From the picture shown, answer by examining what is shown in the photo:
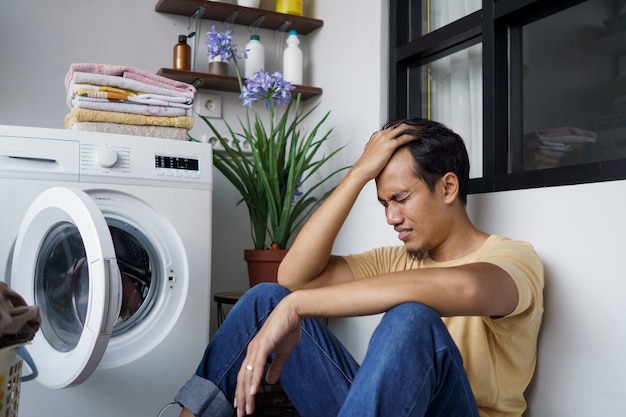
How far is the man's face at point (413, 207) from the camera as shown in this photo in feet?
4.87

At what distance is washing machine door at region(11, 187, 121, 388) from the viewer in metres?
1.44

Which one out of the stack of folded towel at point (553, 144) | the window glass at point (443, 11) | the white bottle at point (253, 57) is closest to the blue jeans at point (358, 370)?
the stack of folded towel at point (553, 144)

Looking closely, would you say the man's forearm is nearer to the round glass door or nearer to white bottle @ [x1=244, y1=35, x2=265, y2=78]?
the round glass door

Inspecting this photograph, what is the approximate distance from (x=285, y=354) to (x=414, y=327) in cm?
31

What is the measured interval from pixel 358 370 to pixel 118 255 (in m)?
1.00

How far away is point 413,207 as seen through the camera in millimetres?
1484

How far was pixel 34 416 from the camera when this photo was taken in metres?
1.75

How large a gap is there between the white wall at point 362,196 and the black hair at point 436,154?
199 mm

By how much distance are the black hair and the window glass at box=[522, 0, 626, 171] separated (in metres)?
0.29

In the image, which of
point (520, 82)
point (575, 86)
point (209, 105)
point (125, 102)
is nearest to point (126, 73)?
point (125, 102)

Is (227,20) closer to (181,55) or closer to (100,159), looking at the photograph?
(181,55)

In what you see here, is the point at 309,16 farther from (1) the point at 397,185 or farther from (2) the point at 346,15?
(1) the point at 397,185

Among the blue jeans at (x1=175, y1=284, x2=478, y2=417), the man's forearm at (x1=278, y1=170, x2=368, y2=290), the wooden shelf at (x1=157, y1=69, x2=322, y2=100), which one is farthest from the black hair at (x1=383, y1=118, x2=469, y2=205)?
the wooden shelf at (x1=157, y1=69, x2=322, y2=100)

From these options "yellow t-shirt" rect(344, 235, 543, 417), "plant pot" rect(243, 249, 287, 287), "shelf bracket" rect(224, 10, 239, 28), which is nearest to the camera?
"yellow t-shirt" rect(344, 235, 543, 417)
